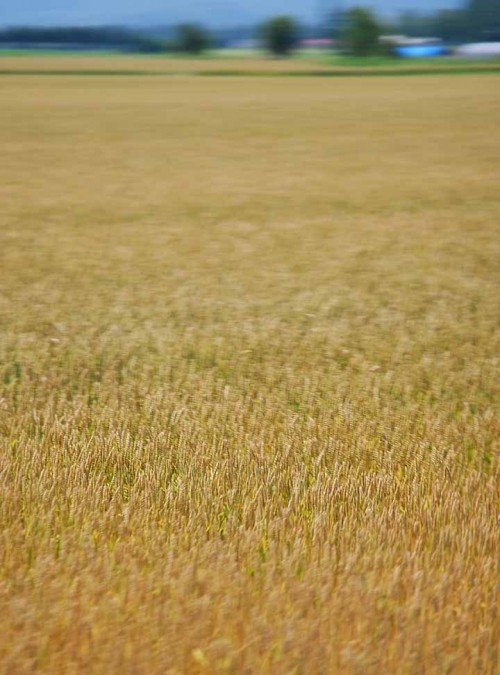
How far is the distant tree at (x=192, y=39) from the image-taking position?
68.7 m

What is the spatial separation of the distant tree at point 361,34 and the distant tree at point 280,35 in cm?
460

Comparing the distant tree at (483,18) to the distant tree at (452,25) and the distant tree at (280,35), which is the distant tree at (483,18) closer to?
the distant tree at (452,25)

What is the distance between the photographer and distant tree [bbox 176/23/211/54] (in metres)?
68.7

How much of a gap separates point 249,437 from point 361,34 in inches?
2372

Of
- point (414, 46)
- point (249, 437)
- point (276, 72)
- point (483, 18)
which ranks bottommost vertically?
point (249, 437)

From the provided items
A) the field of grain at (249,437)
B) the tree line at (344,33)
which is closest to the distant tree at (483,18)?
the tree line at (344,33)

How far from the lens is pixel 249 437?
14.3ft

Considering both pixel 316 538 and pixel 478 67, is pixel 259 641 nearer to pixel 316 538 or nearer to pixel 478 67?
pixel 316 538

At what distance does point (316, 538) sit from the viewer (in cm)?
327

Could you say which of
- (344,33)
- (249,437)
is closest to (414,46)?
(344,33)

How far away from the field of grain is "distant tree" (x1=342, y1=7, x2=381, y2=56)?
165 feet

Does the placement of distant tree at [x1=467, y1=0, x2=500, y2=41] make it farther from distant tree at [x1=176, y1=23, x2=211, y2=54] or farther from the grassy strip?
distant tree at [x1=176, y1=23, x2=211, y2=54]

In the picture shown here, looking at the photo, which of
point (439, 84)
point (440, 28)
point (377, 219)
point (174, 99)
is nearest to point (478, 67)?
→ point (440, 28)

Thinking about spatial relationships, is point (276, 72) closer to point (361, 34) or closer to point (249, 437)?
point (361, 34)
